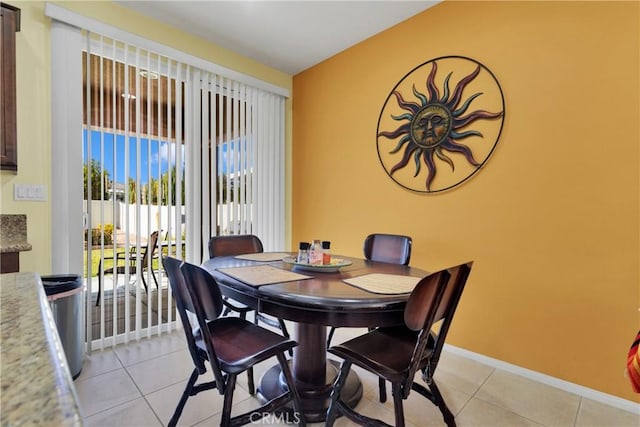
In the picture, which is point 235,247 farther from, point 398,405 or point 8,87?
point 8,87

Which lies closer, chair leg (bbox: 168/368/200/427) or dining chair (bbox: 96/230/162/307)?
chair leg (bbox: 168/368/200/427)

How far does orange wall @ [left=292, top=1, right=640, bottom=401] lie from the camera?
1.78 metres

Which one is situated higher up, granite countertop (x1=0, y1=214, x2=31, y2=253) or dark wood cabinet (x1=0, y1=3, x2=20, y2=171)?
dark wood cabinet (x1=0, y1=3, x2=20, y2=171)

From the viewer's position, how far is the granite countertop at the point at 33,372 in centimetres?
28

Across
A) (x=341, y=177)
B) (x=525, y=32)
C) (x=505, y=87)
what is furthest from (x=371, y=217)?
(x=525, y=32)

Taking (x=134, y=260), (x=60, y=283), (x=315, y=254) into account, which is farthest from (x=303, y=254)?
(x=134, y=260)

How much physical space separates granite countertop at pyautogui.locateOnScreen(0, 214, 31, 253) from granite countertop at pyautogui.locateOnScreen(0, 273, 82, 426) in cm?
189

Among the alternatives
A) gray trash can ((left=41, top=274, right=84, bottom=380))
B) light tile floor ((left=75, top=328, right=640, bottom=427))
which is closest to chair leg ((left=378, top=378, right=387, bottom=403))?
light tile floor ((left=75, top=328, right=640, bottom=427))

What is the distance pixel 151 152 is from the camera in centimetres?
268

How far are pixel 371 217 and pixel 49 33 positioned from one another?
288cm

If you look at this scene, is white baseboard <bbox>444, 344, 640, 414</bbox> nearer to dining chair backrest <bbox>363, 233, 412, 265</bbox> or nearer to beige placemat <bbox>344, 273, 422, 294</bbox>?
dining chair backrest <bbox>363, 233, 412, 265</bbox>

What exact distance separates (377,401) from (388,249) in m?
1.02

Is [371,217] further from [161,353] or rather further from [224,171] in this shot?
[161,353]

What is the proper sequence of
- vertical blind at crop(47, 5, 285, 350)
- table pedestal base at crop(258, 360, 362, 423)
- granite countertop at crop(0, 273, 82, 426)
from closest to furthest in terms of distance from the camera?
granite countertop at crop(0, 273, 82, 426), table pedestal base at crop(258, 360, 362, 423), vertical blind at crop(47, 5, 285, 350)
